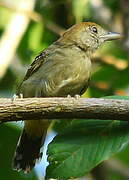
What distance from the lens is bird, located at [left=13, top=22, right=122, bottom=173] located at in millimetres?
4199

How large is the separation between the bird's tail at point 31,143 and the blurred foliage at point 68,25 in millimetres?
539

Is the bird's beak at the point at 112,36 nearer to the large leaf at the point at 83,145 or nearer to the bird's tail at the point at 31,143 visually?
the bird's tail at the point at 31,143

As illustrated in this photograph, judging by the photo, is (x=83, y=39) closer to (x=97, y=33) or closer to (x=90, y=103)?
(x=97, y=33)

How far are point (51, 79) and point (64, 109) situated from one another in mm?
1119

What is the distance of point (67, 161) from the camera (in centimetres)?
320

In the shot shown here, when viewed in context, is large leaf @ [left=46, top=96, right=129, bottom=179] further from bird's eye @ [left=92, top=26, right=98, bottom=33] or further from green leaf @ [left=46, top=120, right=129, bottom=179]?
bird's eye @ [left=92, top=26, right=98, bottom=33]

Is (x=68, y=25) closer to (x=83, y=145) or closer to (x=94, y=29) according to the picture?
(x=94, y=29)

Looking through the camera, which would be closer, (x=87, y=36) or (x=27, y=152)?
(x=27, y=152)

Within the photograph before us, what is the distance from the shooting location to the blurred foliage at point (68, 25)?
496 centimetres

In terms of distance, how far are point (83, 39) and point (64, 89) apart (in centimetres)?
73

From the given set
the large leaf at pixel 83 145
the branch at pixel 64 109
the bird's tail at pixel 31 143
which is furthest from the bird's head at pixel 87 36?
the branch at pixel 64 109

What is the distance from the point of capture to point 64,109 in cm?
312

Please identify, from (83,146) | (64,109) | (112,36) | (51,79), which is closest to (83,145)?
(83,146)

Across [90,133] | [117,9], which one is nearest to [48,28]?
[117,9]
